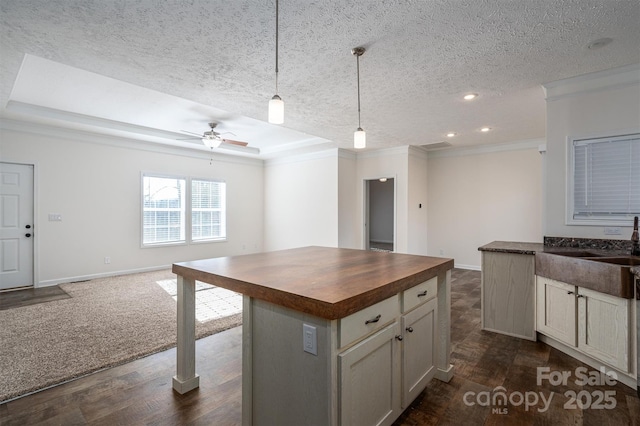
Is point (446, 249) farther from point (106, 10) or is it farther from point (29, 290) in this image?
point (29, 290)

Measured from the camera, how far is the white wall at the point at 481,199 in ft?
18.8

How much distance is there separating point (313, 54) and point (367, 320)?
213 centimetres

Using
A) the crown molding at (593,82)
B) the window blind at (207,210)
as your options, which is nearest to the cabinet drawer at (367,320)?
the crown molding at (593,82)

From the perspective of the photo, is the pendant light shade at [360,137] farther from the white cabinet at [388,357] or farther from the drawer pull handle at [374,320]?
the drawer pull handle at [374,320]

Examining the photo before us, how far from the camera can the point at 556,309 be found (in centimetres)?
268

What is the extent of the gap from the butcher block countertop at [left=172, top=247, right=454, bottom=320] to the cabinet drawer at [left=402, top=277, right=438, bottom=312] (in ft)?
0.22

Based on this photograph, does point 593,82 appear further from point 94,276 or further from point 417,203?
point 94,276

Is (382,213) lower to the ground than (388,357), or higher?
higher

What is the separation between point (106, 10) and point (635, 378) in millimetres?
4322

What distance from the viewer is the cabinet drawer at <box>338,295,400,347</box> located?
4.40ft

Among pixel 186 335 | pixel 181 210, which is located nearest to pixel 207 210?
pixel 181 210

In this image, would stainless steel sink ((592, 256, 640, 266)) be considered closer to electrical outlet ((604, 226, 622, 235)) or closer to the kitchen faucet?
the kitchen faucet

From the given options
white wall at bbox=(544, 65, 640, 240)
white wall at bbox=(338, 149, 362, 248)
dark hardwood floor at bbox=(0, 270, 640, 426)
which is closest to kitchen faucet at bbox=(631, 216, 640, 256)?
white wall at bbox=(544, 65, 640, 240)

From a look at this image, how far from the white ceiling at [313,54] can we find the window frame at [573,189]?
616 mm
